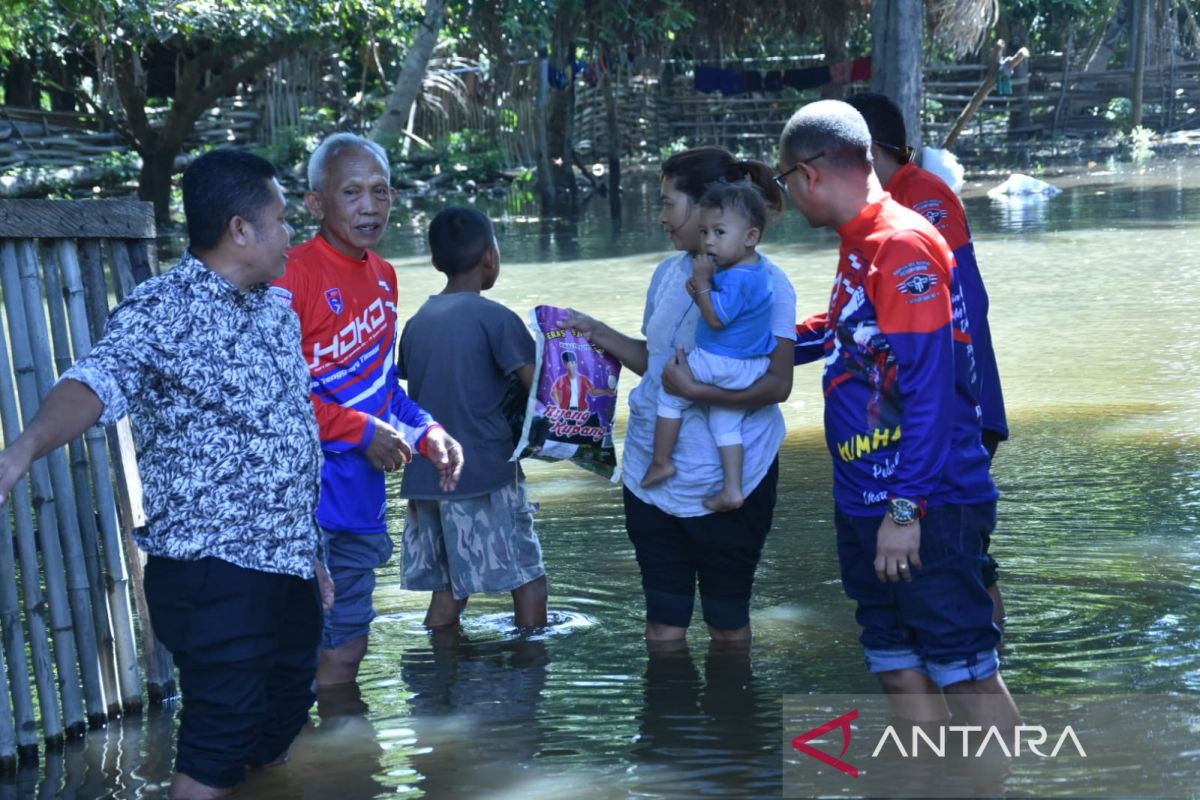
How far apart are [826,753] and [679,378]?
46.0 inches

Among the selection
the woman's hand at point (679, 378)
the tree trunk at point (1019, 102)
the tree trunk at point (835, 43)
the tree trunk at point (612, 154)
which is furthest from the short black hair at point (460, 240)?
the tree trunk at point (1019, 102)

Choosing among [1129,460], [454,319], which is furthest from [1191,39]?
[454,319]

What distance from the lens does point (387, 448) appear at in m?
4.10

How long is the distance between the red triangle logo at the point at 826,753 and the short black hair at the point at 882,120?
5.55 feet

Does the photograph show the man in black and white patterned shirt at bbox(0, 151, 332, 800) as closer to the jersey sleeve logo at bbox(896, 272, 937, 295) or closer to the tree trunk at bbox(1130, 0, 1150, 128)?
the jersey sleeve logo at bbox(896, 272, 937, 295)

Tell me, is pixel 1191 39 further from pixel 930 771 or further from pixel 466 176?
pixel 930 771

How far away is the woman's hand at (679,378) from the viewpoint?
4363 millimetres

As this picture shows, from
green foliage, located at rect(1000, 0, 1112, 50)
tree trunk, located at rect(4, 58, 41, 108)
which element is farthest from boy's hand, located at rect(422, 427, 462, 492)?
green foliage, located at rect(1000, 0, 1112, 50)

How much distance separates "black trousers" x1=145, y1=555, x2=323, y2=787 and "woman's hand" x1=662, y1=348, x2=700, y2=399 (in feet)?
4.47

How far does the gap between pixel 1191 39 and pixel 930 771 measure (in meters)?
40.7

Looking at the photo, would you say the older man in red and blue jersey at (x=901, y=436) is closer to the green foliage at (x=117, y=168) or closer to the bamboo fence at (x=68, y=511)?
the bamboo fence at (x=68, y=511)

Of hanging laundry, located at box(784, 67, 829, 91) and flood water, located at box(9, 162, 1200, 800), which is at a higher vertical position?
hanging laundry, located at box(784, 67, 829, 91)

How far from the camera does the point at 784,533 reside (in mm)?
6246

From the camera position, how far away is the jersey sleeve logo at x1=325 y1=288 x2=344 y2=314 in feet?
14.1
